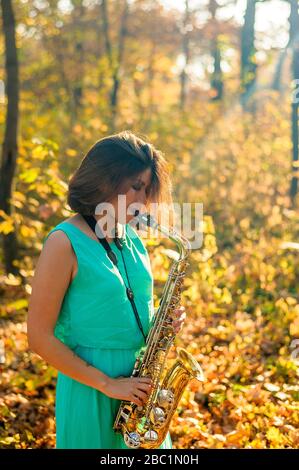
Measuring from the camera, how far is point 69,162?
989 cm

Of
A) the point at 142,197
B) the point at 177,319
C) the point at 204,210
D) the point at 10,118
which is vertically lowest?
the point at 204,210

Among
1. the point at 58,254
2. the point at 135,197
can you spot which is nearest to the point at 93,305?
the point at 58,254

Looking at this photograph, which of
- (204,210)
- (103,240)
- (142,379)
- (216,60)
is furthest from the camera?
(216,60)

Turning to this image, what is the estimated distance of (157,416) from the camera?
103 inches

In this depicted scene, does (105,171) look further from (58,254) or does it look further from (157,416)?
(157,416)

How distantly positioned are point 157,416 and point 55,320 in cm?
68

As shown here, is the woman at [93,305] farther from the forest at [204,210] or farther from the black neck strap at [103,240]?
the forest at [204,210]

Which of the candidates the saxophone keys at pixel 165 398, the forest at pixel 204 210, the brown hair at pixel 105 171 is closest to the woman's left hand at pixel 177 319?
the saxophone keys at pixel 165 398

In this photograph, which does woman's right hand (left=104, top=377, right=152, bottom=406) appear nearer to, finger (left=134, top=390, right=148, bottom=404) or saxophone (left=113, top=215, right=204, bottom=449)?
finger (left=134, top=390, right=148, bottom=404)

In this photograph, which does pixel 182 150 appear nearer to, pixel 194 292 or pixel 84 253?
pixel 194 292

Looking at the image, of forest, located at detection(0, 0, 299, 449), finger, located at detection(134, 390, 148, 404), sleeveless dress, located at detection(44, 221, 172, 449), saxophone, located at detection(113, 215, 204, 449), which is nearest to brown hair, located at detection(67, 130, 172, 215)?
sleeveless dress, located at detection(44, 221, 172, 449)

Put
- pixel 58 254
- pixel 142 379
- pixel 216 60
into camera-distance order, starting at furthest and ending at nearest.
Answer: pixel 216 60 < pixel 142 379 < pixel 58 254
